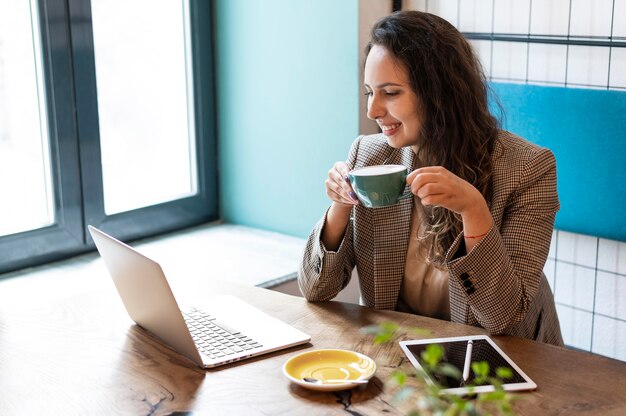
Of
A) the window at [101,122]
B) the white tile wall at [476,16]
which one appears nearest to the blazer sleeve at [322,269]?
the white tile wall at [476,16]

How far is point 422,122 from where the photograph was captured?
189 cm

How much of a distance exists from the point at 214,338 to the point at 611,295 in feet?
4.52

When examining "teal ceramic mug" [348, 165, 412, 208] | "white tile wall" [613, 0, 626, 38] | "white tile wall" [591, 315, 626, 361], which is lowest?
"white tile wall" [591, 315, 626, 361]

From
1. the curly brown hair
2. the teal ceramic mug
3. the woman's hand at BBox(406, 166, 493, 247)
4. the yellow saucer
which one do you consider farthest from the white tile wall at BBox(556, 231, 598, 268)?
the yellow saucer

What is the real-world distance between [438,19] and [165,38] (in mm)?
1366

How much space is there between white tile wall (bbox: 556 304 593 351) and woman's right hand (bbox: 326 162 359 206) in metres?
1.11

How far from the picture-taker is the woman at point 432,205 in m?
1.78

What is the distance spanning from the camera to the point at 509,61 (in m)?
2.62

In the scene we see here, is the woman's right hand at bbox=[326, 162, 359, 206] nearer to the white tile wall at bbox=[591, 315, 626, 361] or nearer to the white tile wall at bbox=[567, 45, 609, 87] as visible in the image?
the white tile wall at bbox=[567, 45, 609, 87]

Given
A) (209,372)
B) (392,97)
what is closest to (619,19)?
(392,97)

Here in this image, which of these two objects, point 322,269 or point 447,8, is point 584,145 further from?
point 322,269

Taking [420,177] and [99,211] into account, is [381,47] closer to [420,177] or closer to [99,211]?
[420,177]

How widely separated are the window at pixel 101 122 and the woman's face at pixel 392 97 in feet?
3.92

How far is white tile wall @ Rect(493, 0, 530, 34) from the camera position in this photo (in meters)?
2.54
